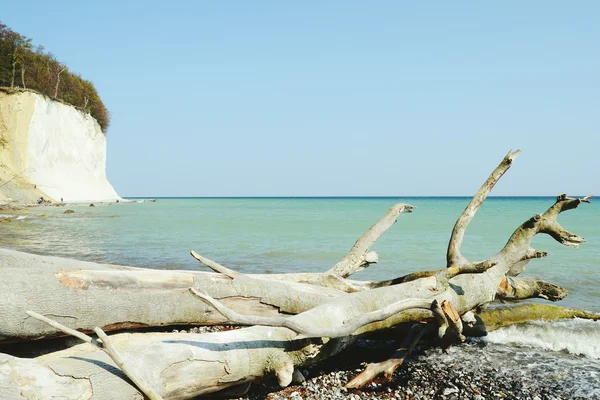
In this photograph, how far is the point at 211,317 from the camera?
4.46 meters

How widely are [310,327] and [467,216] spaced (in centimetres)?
360

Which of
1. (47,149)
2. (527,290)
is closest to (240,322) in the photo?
(527,290)

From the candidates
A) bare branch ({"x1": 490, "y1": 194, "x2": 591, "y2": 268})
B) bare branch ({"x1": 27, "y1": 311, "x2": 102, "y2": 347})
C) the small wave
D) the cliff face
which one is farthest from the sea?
the cliff face

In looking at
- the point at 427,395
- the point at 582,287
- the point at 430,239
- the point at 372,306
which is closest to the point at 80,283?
the point at 372,306

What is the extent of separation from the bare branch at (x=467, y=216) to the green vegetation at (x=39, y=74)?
48373mm


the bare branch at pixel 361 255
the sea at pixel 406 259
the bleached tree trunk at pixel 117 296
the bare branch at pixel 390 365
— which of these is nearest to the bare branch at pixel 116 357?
the bleached tree trunk at pixel 117 296

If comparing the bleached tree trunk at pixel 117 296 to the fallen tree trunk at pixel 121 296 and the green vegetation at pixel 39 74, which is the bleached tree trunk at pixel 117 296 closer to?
the fallen tree trunk at pixel 121 296

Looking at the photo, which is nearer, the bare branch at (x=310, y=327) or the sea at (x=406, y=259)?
the bare branch at (x=310, y=327)

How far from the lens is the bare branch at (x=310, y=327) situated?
331 centimetres

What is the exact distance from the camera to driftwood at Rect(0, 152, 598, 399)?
3088 mm

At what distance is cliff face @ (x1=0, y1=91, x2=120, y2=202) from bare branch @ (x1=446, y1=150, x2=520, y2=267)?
130ft

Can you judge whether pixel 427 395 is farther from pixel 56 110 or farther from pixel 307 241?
pixel 56 110

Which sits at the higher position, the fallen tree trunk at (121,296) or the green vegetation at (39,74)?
the green vegetation at (39,74)

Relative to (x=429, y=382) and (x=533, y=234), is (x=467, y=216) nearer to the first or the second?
(x=533, y=234)
